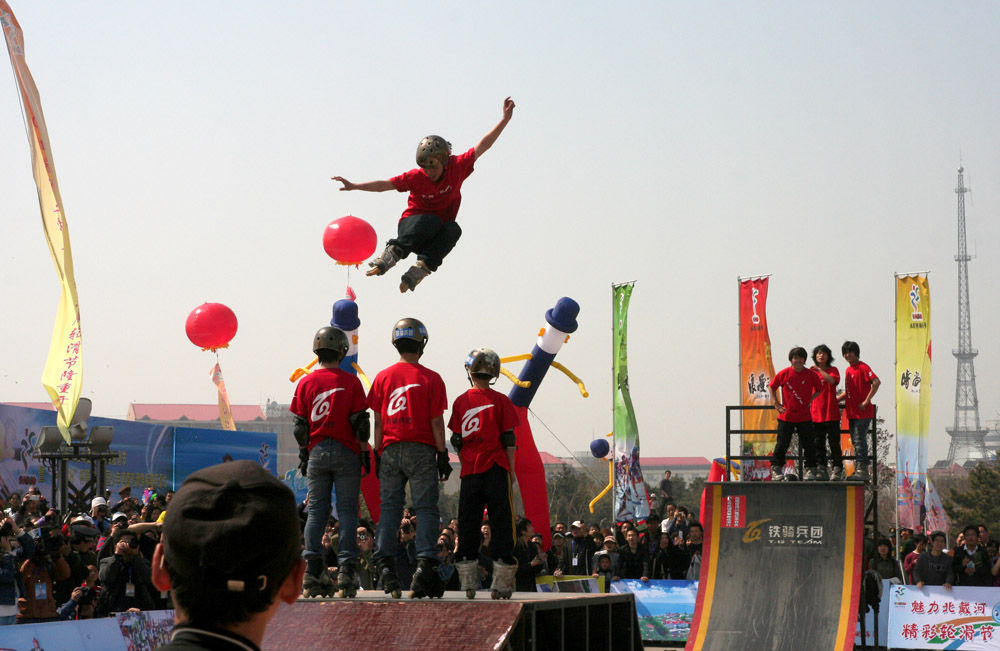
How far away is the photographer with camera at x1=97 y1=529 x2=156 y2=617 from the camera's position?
998cm

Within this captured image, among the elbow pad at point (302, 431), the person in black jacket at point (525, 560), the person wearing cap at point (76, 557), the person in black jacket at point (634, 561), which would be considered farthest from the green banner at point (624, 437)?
the elbow pad at point (302, 431)

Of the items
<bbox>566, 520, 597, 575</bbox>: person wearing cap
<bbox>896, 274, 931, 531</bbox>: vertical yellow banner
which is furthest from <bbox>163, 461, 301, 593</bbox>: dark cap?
<bbox>896, 274, 931, 531</bbox>: vertical yellow banner

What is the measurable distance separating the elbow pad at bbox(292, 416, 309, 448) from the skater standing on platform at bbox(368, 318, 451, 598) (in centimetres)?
50

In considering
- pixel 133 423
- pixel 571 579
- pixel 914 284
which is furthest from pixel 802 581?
pixel 133 423

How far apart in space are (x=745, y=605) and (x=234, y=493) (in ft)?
41.1

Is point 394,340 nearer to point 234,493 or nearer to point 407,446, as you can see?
point 407,446

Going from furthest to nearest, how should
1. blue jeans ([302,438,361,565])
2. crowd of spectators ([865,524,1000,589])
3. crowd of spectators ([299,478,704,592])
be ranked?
1. crowd of spectators ([299,478,704,592])
2. crowd of spectators ([865,524,1000,589])
3. blue jeans ([302,438,361,565])

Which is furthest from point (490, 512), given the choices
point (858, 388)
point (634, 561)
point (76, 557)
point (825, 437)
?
point (634, 561)

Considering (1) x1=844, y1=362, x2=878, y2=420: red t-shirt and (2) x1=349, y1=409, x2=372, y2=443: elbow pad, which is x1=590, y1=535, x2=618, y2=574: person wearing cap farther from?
(2) x1=349, y1=409, x2=372, y2=443: elbow pad

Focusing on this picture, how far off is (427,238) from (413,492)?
1.81 metres

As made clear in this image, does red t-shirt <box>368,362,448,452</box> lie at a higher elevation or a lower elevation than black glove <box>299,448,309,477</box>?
higher

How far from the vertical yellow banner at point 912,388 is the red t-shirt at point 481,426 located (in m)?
14.4

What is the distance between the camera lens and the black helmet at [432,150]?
8312 millimetres

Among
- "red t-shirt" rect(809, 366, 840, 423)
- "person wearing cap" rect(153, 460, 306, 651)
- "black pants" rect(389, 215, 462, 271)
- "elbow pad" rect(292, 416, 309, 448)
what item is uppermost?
"black pants" rect(389, 215, 462, 271)
